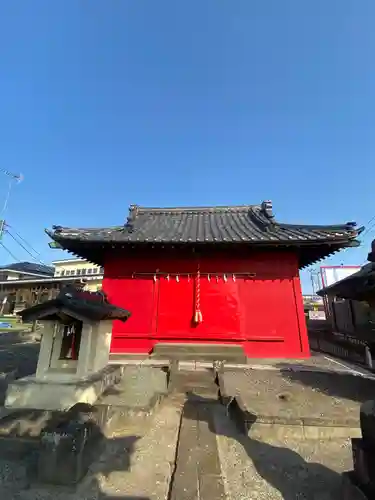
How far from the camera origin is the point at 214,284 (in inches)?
396

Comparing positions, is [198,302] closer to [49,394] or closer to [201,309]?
[201,309]

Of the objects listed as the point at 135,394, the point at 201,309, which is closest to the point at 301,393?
the point at 135,394

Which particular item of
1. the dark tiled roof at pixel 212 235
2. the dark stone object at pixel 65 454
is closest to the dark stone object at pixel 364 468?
the dark stone object at pixel 65 454

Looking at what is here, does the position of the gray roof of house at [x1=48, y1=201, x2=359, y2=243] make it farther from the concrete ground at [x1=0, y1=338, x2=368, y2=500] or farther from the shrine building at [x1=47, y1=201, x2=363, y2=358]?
the concrete ground at [x1=0, y1=338, x2=368, y2=500]

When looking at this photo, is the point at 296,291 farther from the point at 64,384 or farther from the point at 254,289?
the point at 64,384

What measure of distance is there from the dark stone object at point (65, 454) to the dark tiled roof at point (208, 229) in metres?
6.80

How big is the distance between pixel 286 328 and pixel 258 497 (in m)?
7.11

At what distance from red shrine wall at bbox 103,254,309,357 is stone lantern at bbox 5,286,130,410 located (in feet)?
11.7

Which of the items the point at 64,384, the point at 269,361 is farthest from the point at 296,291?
the point at 64,384

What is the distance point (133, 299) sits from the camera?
1015cm

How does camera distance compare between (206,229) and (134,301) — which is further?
(206,229)

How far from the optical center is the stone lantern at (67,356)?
507cm

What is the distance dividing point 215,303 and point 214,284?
2.40 ft

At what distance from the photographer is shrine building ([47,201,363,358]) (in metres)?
9.45
